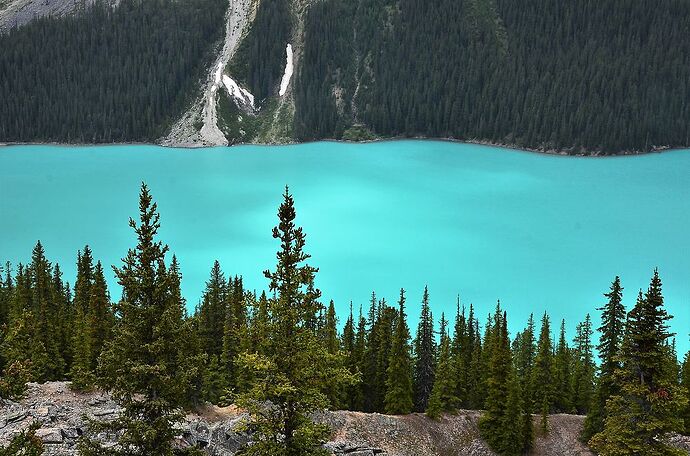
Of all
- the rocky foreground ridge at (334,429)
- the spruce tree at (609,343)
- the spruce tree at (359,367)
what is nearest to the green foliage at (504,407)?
the rocky foreground ridge at (334,429)

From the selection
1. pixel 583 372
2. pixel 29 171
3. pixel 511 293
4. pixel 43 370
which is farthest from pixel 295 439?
pixel 29 171

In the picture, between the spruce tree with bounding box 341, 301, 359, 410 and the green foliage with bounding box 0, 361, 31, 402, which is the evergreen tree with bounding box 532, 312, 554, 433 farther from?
the green foliage with bounding box 0, 361, 31, 402

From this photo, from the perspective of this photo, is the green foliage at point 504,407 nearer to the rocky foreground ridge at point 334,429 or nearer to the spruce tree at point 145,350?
the rocky foreground ridge at point 334,429

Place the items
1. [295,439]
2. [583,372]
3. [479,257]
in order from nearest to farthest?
[295,439] < [583,372] < [479,257]

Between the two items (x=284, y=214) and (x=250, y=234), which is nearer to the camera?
(x=284, y=214)

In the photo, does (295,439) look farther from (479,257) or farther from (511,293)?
(479,257)

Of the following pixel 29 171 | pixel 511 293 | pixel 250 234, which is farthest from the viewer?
pixel 29 171

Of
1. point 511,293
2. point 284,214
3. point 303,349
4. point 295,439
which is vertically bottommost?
point 511,293
